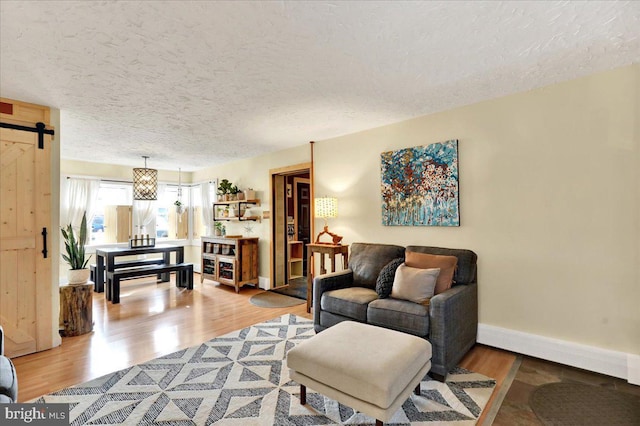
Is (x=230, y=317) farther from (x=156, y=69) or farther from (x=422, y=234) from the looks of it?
(x=156, y=69)

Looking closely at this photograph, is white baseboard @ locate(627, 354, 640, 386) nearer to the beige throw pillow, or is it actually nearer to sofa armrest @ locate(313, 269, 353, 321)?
the beige throw pillow

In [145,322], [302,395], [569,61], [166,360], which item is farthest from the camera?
[145,322]

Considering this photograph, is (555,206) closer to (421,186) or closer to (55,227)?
(421,186)

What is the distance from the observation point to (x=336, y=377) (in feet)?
5.83

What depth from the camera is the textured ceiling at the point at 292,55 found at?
5.53ft

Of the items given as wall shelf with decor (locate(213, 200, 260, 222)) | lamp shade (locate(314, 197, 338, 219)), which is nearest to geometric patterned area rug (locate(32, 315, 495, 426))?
lamp shade (locate(314, 197, 338, 219))

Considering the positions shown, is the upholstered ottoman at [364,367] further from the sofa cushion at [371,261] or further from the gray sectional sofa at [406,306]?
the sofa cushion at [371,261]

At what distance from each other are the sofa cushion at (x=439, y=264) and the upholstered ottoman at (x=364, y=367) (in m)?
0.82

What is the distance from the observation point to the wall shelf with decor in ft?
18.4

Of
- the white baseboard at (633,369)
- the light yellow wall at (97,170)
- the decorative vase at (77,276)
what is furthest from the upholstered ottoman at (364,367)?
the light yellow wall at (97,170)

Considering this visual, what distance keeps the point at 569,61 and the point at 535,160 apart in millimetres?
815

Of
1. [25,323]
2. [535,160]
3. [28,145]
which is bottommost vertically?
[25,323]

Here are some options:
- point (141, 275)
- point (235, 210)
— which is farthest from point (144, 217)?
point (235, 210)

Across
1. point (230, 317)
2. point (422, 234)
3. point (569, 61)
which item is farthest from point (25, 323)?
point (569, 61)
